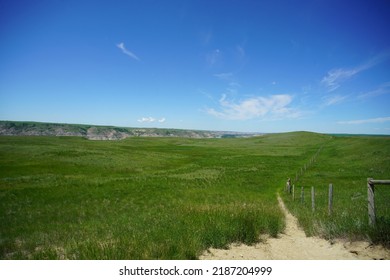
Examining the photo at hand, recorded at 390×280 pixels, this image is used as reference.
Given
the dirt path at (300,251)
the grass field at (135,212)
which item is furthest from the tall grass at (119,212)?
the dirt path at (300,251)

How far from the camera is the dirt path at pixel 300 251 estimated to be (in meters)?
6.23

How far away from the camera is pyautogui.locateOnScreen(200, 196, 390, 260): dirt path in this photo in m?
6.23

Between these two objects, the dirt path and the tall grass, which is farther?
the tall grass

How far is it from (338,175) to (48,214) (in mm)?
35209

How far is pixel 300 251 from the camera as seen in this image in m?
7.31

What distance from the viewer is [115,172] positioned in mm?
40250

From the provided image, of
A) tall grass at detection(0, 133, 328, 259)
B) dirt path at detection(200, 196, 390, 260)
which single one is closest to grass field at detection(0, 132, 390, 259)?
tall grass at detection(0, 133, 328, 259)

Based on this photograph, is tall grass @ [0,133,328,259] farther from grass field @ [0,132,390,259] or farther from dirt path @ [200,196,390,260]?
dirt path @ [200,196,390,260]

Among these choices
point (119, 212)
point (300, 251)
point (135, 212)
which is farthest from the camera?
point (119, 212)

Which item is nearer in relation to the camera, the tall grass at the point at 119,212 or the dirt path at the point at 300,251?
the dirt path at the point at 300,251

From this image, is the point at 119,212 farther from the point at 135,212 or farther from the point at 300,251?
the point at 300,251

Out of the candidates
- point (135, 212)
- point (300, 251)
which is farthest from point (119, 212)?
point (300, 251)

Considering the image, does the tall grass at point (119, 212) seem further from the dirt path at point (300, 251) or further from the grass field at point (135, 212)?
the dirt path at point (300, 251)

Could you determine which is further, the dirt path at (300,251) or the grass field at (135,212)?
the grass field at (135,212)
